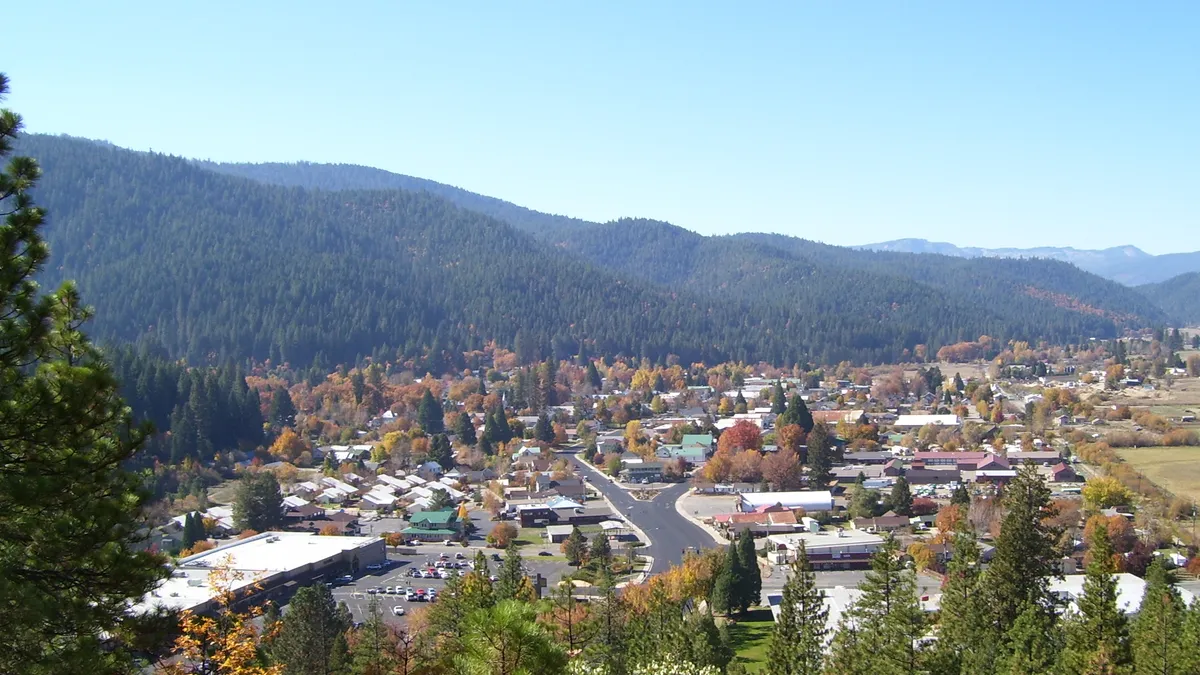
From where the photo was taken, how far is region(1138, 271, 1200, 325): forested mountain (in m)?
174

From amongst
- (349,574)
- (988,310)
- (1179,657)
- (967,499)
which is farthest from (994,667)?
(988,310)

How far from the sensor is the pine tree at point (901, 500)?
36.4 metres

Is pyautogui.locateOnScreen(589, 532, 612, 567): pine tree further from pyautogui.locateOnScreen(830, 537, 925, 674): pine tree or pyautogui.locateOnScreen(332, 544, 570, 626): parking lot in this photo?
pyautogui.locateOnScreen(830, 537, 925, 674): pine tree

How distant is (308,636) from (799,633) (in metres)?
8.21

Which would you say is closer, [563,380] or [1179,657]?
[1179,657]

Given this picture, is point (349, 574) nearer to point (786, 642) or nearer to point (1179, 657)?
point (786, 642)

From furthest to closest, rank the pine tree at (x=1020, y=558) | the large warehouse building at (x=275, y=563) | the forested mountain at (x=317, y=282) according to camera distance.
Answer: the forested mountain at (x=317, y=282) < the large warehouse building at (x=275, y=563) < the pine tree at (x=1020, y=558)

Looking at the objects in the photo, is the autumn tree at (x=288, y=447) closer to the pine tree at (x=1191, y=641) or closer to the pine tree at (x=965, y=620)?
the pine tree at (x=965, y=620)

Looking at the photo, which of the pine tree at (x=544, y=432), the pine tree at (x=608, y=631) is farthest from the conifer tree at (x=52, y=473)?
the pine tree at (x=544, y=432)

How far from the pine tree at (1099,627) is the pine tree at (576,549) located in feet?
59.5

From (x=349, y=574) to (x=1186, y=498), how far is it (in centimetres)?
2874

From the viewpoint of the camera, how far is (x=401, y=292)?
349 feet

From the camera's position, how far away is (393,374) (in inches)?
3125

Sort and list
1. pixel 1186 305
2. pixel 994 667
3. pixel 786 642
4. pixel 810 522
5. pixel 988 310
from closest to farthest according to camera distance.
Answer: pixel 994 667 → pixel 786 642 → pixel 810 522 → pixel 988 310 → pixel 1186 305
